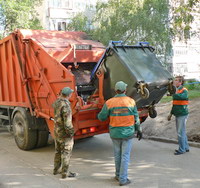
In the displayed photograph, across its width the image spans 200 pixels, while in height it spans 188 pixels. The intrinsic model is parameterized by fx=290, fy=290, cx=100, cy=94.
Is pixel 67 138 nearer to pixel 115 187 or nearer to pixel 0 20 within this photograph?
pixel 115 187

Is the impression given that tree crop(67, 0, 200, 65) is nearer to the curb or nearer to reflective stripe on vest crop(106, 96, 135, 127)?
the curb

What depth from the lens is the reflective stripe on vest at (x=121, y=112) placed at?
14.1 ft

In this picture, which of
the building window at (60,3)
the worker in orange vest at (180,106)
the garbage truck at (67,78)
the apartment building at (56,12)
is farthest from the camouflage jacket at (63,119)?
the building window at (60,3)

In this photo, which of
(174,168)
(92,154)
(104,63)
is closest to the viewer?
(174,168)

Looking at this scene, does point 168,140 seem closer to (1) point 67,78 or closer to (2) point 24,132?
(1) point 67,78

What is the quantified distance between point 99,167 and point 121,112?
5.04 ft

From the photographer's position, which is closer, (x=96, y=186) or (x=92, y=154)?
(x=96, y=186)

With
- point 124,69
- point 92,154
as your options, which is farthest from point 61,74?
point 92,154

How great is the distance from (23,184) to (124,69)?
2.53 meters

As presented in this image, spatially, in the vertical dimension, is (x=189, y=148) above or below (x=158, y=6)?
below

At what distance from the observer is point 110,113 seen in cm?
444

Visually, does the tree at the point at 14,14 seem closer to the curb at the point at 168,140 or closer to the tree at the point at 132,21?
the tree at the point at 132,21

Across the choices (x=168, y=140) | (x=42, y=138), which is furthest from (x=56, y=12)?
(x=168, y=140)

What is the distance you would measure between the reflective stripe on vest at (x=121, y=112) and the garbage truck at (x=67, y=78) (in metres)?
0.62
